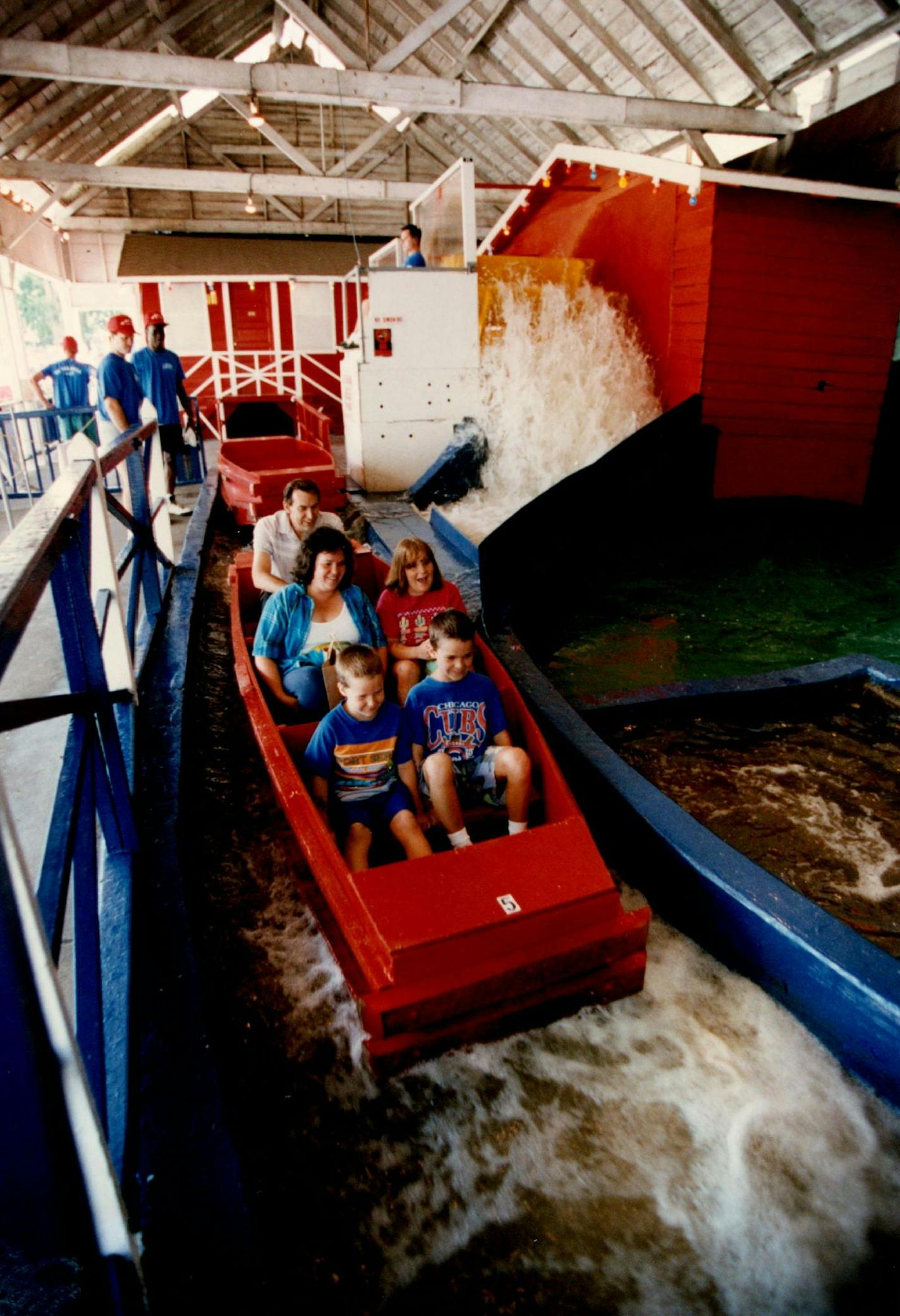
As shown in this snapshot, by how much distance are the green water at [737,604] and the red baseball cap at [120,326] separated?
3.78 m

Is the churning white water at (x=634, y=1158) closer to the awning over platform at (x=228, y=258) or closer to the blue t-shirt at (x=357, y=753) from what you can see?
the blue t-shirt at (x=357, y=753)

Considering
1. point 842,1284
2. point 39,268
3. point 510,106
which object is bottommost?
point 842,1284

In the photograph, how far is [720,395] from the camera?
7.52 metres

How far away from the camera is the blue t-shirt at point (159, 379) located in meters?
6.32

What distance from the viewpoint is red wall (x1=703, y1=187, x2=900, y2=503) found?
23.6 feet

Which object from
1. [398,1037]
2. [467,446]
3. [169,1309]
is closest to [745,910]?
[398,1037]

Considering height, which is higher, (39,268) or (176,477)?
(39,268)

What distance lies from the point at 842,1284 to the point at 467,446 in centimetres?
678

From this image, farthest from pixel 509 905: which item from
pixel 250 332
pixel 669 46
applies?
pixel 250 332

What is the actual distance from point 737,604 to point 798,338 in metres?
3.51

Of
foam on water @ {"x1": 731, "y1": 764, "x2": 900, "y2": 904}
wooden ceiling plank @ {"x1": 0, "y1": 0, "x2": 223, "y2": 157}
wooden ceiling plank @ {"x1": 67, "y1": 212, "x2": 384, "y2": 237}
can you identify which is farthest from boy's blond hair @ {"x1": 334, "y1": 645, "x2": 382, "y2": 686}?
wooden ceiling plank @ {"x1": 67, "y1": 212, "x2": 384, "y2": 237}

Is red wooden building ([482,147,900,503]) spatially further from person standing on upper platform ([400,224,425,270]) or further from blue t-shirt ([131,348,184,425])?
blue t-shirt ([131,348,184,425])

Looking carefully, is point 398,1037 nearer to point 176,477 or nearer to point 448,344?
point 448,344

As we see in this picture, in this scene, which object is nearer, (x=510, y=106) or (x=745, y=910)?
(x=745, y=910)
